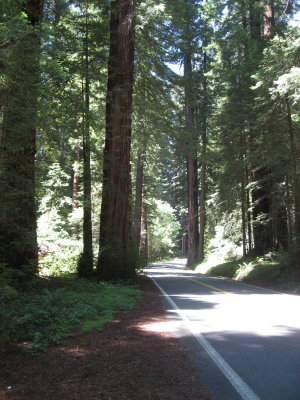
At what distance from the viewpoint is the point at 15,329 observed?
5938mm

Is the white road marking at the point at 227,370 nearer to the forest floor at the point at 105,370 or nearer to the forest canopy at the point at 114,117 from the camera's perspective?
the forest floor at the point at 105,370

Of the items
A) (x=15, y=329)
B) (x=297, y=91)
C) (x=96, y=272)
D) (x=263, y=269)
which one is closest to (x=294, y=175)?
(x=297, y=91)

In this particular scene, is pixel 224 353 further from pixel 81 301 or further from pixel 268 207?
pixel 268 207

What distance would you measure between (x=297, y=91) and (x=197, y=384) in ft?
40.1

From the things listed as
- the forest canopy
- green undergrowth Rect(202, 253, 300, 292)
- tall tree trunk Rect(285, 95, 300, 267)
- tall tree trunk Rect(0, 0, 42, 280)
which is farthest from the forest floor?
tall tree trunk Rect(285, 95, 300, 267)

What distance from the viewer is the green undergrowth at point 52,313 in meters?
5.71

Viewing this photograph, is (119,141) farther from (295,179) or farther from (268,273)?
(268,273)

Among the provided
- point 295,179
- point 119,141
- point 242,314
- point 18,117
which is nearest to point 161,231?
point 295,179

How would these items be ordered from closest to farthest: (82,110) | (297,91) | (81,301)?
(81,301)
(82,110)
(297,91)

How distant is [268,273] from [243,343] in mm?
11060

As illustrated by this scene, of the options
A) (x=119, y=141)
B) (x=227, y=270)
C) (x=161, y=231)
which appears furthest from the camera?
(x=161, y=231)

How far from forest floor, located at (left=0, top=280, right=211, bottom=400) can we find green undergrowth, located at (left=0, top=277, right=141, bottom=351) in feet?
0.92

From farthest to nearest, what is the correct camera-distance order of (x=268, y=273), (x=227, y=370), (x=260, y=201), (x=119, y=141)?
(x=260, y=201) < (x=268, y=273) < (x=119, y=141) < (x=227, y=370)

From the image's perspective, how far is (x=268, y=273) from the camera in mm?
16031
